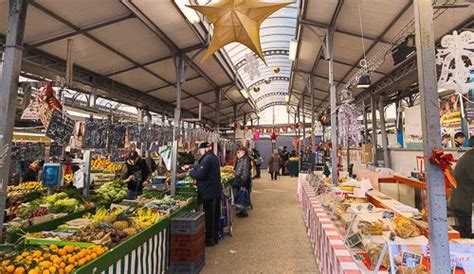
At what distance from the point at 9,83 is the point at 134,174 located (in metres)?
3.12

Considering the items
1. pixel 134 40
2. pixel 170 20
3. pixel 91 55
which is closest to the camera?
pixel 170 20

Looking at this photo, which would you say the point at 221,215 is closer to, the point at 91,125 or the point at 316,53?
the point at 91,125

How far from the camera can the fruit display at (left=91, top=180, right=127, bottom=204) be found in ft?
15.9

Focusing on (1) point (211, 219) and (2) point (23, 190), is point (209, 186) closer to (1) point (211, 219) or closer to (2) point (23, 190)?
(1) point (211, 219)

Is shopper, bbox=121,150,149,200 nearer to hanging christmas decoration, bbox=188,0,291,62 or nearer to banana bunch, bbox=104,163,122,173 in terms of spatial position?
banana bunch, bbox=104,163,122,173

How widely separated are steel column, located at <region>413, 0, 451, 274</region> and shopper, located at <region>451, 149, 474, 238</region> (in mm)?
2638

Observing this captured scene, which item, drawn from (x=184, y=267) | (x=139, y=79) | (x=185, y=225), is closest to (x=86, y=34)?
(x=139, y=79)

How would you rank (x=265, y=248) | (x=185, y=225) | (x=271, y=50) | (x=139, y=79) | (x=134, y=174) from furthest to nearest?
(x=271, y=50) → (x=139, y=79) → (x=134, y=174) → (x=265, y=248) → (x=185, y=225)

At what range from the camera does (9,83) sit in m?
2.81

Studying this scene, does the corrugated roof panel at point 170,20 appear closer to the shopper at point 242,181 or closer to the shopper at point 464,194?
the shopper at point 242,181

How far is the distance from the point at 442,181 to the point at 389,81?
8.32m

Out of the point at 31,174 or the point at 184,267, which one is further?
the point at 31,174

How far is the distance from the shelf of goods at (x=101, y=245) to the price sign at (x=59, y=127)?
1.03 m

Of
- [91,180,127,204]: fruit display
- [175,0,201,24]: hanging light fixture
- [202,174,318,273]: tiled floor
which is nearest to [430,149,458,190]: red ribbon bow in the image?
[202,174,318,273]: tiled floor
